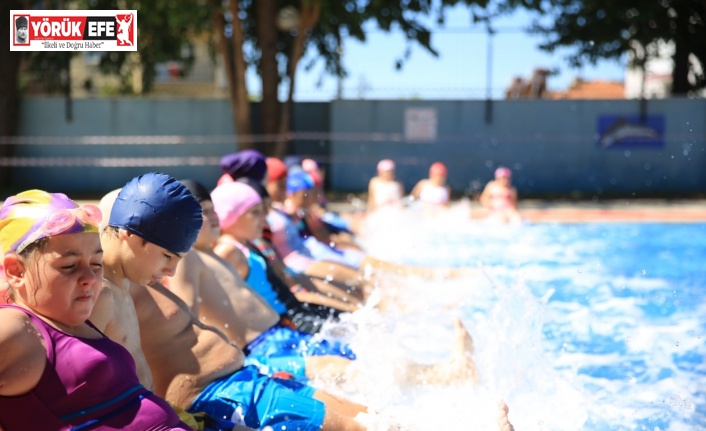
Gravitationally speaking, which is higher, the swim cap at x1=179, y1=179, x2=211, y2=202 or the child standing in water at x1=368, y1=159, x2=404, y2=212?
the swim cap at x1=179, y1=179, x2=211, y2=202

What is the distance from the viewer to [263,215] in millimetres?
4977

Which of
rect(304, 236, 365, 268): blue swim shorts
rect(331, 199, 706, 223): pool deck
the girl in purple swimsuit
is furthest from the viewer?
rect(331, 199, 706, 223): pool deck

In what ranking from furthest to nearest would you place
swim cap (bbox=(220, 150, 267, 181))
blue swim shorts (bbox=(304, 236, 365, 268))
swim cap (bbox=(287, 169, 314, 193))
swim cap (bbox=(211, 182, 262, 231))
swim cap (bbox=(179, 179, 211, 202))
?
1. swim cap (bbox=(287, 169, 314, 193))
2. blue swim shorts (bbox=(304, 236, 365, 268))
3. swim cap (bbox=(220, 150, 267, 181))
4. swim cap (bbox=(211, 182, 262, 231))
5. swim cap (bbox=(179, 179, 211, 202))

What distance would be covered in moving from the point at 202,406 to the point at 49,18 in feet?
5.37

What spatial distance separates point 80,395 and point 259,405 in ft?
3.45

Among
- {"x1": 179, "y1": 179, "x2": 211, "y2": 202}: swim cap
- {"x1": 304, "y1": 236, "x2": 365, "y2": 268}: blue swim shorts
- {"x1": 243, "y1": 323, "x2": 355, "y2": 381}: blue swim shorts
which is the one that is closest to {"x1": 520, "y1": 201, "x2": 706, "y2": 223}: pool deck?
{"x1": 304, "y1": 236, "x2": 365, "y2": 268}: blue swim shorts

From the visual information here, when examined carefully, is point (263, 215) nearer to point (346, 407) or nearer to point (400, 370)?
point (400, 370)

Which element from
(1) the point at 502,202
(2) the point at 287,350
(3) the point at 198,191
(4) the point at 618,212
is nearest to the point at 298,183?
(2) the point at 287,350

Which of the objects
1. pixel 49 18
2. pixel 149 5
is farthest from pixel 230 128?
pixel 49 18

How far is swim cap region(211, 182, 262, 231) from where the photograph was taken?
4824 millimetres

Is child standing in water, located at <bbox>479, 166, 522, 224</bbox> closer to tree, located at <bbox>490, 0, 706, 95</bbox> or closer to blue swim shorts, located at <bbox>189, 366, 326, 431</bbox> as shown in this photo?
tree, located at <bbox>490, 0, 706, 95</bbox>

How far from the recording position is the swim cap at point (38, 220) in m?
2.39

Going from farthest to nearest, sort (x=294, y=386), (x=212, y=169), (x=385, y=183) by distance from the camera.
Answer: (x=212, y=169) < (x=385, y=183) < (x=294, y=386)

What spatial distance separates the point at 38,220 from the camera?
95.2 inches
